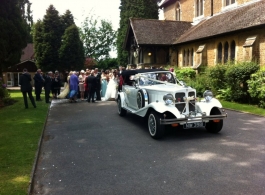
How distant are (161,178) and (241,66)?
1105 cm

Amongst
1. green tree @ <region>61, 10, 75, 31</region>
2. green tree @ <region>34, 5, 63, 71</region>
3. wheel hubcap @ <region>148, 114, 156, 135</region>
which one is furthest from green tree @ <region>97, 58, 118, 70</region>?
wheel hubcap @ <region>148, 114, 156, 135</region>

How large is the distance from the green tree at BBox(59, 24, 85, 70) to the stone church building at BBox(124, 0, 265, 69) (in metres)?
10.0

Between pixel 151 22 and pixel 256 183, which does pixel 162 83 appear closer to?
pixel 256 183

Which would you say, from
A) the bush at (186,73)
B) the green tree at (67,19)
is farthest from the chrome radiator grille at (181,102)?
the green tree at (67,19)

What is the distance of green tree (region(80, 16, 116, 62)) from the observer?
5575 cm

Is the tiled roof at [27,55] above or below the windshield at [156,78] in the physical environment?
above

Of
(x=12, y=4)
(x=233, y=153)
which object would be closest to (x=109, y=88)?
(x=12, y=4)

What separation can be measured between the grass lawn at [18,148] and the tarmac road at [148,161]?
0.25 metres

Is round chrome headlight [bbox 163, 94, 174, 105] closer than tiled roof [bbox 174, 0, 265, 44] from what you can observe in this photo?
Yes

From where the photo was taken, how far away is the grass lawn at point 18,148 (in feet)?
14.2

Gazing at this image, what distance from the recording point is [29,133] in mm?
7812

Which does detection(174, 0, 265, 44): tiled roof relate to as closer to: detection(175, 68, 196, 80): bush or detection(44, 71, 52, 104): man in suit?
detection(175, 68, 196, 80): bush

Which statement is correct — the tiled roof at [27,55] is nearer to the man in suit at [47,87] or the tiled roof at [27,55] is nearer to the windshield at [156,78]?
the man in suit at [47,87]

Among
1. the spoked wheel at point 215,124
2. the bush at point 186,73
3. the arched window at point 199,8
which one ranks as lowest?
the spoked wheel at point 215,124
